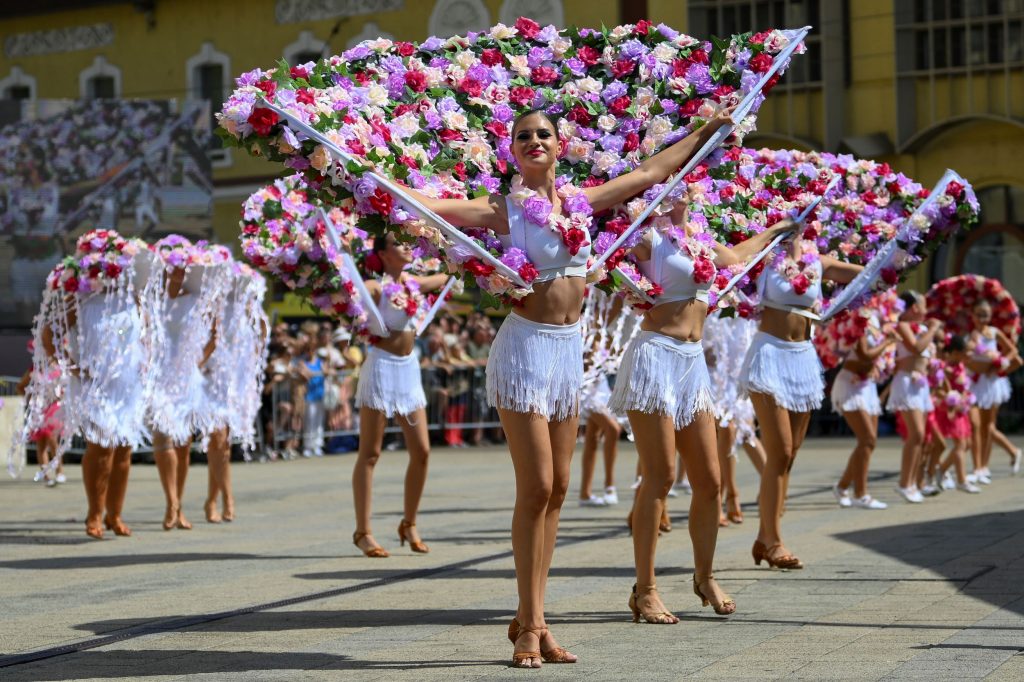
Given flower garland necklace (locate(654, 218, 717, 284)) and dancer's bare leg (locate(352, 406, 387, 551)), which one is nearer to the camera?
flower garland necklace (locate(654, 218, 717, 284))

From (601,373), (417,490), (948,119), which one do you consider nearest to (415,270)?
(417,490)

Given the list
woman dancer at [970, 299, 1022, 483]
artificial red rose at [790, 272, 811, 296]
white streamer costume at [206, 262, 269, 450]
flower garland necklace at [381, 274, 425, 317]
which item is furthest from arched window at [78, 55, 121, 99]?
artificial red rose at [790, 272, 811, 296]

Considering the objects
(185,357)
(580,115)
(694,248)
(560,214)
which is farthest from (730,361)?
(560,214)

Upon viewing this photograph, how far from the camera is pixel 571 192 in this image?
747 centimetres

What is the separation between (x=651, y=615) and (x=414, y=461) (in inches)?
141

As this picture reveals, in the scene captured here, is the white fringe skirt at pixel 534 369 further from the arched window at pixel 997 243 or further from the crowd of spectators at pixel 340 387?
the arched window at pixel 997 243

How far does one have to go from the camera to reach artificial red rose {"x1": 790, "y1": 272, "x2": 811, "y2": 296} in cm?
1047

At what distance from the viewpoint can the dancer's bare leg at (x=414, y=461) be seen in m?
11.5

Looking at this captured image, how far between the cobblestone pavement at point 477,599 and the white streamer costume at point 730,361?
2.78 ft

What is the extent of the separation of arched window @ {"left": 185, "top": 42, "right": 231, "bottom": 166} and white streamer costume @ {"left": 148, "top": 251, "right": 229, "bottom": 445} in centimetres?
2644

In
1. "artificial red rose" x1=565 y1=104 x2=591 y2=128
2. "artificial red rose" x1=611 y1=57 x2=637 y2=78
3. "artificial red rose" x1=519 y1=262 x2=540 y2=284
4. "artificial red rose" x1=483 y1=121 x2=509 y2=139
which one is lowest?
"artificial red rose" x1=519 y1=262 x2=540 y2=284

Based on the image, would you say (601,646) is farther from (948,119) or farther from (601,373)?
(948,119)

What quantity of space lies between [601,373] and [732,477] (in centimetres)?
126

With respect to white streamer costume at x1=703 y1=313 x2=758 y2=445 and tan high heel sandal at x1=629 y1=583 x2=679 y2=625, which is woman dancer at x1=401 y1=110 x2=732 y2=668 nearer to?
tan high heel sandal at x1=629 y1=583 x2=679 y2=625
